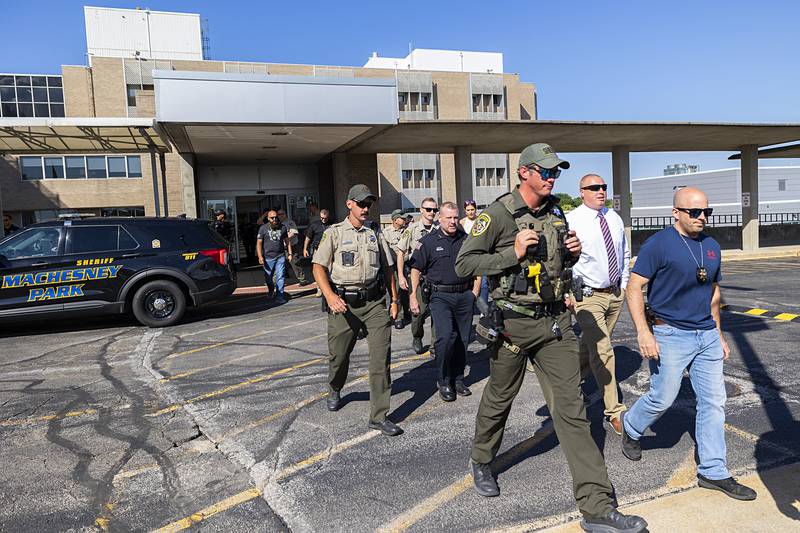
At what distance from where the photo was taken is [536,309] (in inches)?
130

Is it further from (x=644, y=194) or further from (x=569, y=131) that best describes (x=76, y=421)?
(x=644, y=194)

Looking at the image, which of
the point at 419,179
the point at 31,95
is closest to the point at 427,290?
the point at 419,179

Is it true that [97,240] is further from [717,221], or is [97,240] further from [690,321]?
[717,221]

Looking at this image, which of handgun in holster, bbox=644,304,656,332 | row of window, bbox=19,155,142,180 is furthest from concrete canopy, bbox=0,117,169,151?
row of window, bbox=19,155,142,180

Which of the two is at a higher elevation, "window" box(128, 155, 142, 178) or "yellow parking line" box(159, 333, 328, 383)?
"window" box(128, 155, 142, 178)

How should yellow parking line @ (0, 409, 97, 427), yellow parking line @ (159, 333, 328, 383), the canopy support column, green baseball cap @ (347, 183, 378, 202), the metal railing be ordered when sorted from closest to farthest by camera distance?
green baseball cap @ (347, 183, 378, 202), yellow parking line @ (0, 409, 97, 427), yellow parking line @ (159, 333, 328, 383), the canopy support column, the metal railing

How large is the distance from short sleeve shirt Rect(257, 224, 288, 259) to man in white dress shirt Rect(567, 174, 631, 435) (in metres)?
8.03

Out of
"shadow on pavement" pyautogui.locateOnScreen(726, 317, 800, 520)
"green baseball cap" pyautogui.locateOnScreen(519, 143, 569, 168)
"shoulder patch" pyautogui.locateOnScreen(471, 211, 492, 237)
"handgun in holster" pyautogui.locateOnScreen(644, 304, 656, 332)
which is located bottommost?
"shadow on pavement" pyautogui.locateOnScreen(726, 317, 800, 520)

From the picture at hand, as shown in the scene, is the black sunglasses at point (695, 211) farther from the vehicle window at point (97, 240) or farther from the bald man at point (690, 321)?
the vehicle window at point (97, 240)

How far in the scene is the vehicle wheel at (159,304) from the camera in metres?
9.51

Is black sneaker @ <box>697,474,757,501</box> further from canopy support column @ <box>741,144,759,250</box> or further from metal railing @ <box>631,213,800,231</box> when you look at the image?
metal railing @ <box>631,213,800,231</box>

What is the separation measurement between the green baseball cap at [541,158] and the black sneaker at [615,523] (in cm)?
182

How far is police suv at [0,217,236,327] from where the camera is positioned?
9008 millimetres

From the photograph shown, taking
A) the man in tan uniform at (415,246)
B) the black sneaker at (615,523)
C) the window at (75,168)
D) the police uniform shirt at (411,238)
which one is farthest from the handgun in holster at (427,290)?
the window at (75,168)
